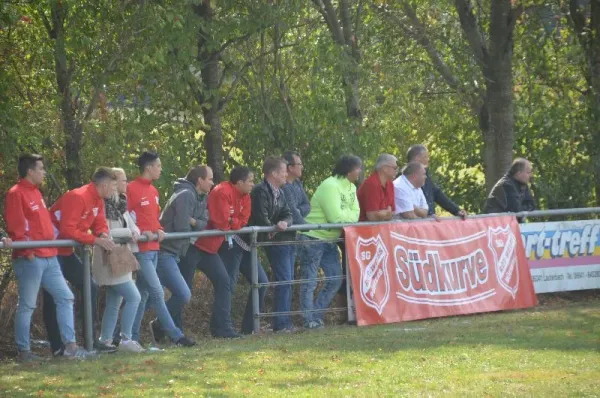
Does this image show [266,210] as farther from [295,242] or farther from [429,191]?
[429,191]

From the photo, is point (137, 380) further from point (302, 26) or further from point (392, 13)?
point (392, 13)

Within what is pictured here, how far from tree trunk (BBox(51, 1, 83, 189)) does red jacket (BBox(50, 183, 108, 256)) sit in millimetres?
3299

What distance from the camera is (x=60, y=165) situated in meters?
16.1

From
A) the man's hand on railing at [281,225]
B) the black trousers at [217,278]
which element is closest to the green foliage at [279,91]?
the black trousers at [217,278]

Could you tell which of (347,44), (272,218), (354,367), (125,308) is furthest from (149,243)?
(347,44)

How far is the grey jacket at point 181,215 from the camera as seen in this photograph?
13883 millimetres

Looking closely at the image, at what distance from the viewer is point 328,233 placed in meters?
15.6

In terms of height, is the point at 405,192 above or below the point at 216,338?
above

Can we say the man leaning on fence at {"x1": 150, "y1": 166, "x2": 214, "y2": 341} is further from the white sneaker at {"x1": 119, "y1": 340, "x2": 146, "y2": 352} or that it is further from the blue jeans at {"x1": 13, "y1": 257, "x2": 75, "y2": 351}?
the blue jeans at {"x1": 13, "y1": 257, "x2": 75, "y2": 351}

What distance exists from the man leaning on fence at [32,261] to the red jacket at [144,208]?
115 cm

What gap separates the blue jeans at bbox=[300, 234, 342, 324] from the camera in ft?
50.4

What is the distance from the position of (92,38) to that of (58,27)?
50cm

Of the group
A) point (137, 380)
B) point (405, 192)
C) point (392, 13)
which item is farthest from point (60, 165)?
point (392, 13)

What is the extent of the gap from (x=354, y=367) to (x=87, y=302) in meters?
3.07
